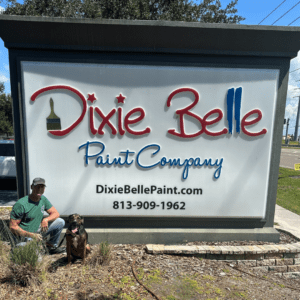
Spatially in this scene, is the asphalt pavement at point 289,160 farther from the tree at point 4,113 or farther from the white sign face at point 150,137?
the tree at point 4,113

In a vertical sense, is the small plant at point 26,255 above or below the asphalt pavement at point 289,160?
above

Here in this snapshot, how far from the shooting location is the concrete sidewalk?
588 centimetres

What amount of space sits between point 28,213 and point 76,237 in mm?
→ 939

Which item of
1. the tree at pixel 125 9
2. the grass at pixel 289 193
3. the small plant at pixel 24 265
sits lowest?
the grass at pixel 289 193

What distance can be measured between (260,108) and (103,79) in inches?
133

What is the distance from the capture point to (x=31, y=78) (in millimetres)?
4445

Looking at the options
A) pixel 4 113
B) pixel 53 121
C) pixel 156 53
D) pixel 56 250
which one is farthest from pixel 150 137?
pixel 4 113

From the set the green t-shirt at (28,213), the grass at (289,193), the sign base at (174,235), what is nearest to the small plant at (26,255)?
the green t-shirt at (28,213)

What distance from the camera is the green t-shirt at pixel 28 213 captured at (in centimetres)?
372

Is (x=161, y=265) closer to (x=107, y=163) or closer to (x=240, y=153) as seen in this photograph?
(x=107, y=163)

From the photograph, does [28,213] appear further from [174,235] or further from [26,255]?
[174,235]

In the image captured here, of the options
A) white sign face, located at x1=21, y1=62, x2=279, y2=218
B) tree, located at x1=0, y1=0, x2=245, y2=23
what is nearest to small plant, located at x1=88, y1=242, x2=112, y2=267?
white sign face, located at x1=21, y1=62, x2=279, y2=218

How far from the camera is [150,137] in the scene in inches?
185

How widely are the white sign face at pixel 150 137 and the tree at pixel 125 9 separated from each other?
5.86 metres
